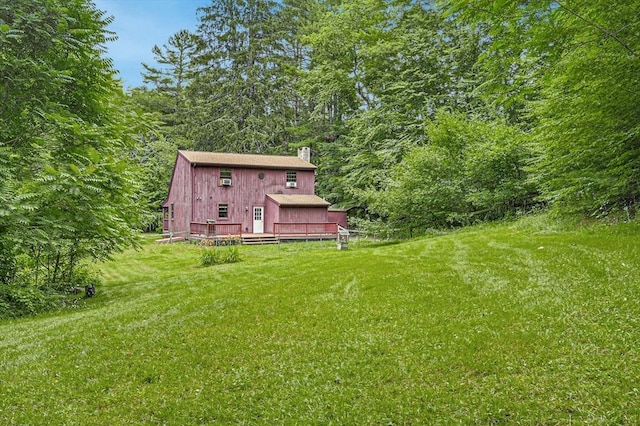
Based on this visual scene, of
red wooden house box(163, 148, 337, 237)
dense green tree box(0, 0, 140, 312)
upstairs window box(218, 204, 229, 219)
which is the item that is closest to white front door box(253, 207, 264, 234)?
red wooden house box(163, 148, 337, 237)

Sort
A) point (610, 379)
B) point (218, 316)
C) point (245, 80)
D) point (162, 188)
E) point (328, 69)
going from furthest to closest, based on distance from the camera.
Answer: point (245, 80), point (162, 188), point (328, 69), point (218, 316), point (610, 379)

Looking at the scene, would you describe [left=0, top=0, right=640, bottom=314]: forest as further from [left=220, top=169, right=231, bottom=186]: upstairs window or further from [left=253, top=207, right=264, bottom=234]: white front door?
[left=253, top=207, right=264, bottom=234]: white front door

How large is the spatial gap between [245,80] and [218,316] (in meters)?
40.0

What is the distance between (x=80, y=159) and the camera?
9.79m

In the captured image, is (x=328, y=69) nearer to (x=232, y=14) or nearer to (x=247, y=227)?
(x=247, y=227)

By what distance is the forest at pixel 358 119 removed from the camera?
792 cm

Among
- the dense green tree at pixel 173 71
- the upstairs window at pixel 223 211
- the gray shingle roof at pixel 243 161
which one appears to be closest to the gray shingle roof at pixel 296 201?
the gray shingle roof at pixel 243 161

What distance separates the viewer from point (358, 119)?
31.0 meters

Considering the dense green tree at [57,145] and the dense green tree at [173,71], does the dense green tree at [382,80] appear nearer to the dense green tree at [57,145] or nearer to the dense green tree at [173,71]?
the dense green tree at [57,145]

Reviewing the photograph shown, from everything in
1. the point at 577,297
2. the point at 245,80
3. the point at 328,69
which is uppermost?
the point at 245,80

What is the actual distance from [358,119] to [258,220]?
11.1 metres

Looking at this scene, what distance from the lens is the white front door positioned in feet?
94.4

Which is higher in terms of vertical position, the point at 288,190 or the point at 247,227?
the point at 288,190

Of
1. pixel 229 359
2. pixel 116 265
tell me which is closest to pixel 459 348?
pixel 229 359
